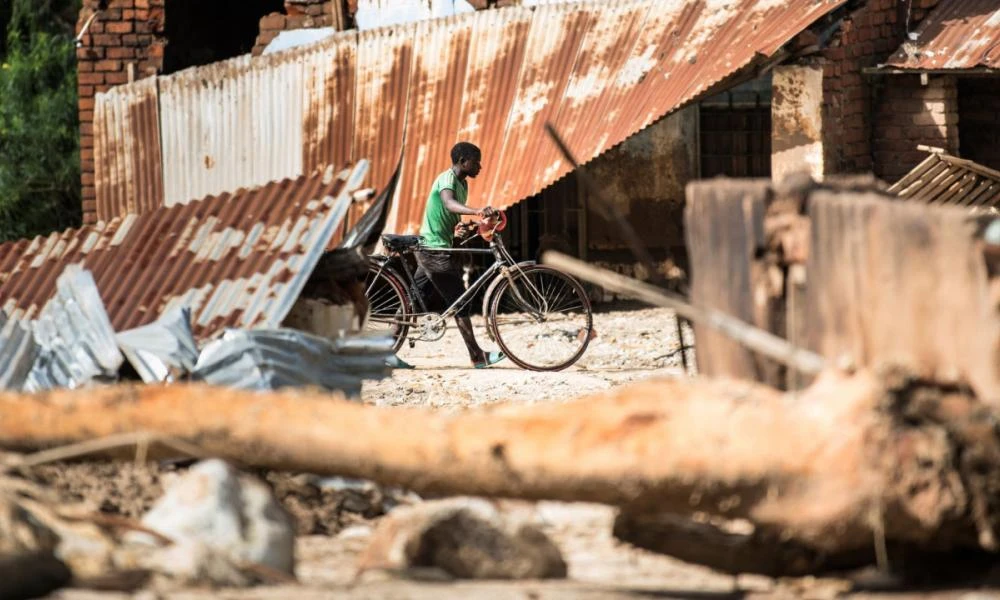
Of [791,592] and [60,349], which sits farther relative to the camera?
[60,349]

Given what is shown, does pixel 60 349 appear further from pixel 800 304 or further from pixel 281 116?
pixel 281 116

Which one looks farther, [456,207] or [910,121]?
[910,121]

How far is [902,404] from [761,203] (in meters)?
0.77

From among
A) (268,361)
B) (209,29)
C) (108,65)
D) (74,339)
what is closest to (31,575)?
(268,361)

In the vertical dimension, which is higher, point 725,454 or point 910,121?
point 910,121

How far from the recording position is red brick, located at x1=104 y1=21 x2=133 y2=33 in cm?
1380

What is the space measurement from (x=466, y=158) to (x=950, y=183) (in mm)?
3506

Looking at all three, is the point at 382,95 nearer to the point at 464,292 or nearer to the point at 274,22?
the point at 274,22

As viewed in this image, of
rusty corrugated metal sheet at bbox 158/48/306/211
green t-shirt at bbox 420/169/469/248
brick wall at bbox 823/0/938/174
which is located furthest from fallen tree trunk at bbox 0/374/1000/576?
rusty corrugated metal sheet at bbox 158/48/306/211

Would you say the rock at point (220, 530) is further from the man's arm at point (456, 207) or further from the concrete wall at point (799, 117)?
the concrete wall at point (799, 117)

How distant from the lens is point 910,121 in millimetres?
12781

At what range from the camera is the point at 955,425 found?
4.70m

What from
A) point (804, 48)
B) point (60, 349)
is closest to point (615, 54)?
point (804, 48)

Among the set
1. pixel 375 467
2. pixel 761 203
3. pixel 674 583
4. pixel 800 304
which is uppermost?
pixel 761 203
